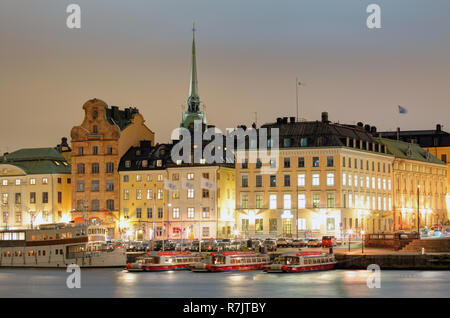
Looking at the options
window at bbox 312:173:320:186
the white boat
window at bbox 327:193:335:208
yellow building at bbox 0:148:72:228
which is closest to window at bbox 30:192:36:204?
yellow building at bbox 0:148:72:228

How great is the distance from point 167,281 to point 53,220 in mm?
61599

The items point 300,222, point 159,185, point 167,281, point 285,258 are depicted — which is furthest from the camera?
point 159,185

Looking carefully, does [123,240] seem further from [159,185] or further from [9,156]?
[9,156]

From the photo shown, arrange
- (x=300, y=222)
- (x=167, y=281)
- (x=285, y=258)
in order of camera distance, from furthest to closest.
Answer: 1. (x=300, y=222)
2. (x=285, y=258)
3. (x=167, y=281)

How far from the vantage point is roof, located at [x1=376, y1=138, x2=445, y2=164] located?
161 metres

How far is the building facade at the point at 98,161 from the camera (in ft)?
523

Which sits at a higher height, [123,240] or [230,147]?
[230,147]

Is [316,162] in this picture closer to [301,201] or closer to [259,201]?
[301,201]

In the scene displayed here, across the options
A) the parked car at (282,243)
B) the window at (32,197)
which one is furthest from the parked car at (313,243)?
the window at (32,197)

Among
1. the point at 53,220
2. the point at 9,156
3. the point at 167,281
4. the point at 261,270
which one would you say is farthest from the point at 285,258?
the point at 9,156

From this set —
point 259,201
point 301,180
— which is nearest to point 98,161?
point 259,201

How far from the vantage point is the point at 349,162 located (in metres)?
147

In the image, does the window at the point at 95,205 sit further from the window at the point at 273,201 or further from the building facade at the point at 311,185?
the window at the point at 273,201

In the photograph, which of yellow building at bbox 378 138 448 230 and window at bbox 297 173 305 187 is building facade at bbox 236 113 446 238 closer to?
window at bbox 297 173 305 187
